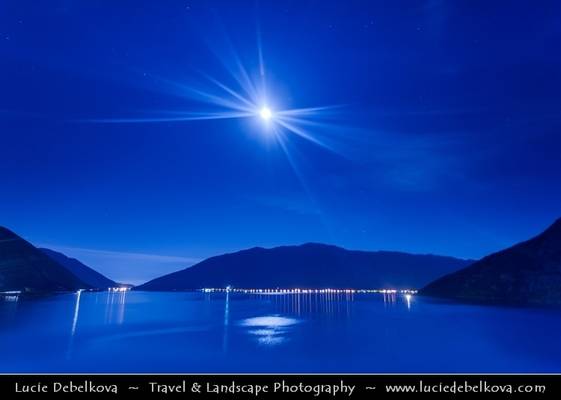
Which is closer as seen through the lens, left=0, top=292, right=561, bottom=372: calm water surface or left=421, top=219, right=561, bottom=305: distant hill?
left=0, top=292, right=561, bottom=372: calm water surface

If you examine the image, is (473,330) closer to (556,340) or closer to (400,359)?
(556,340)
